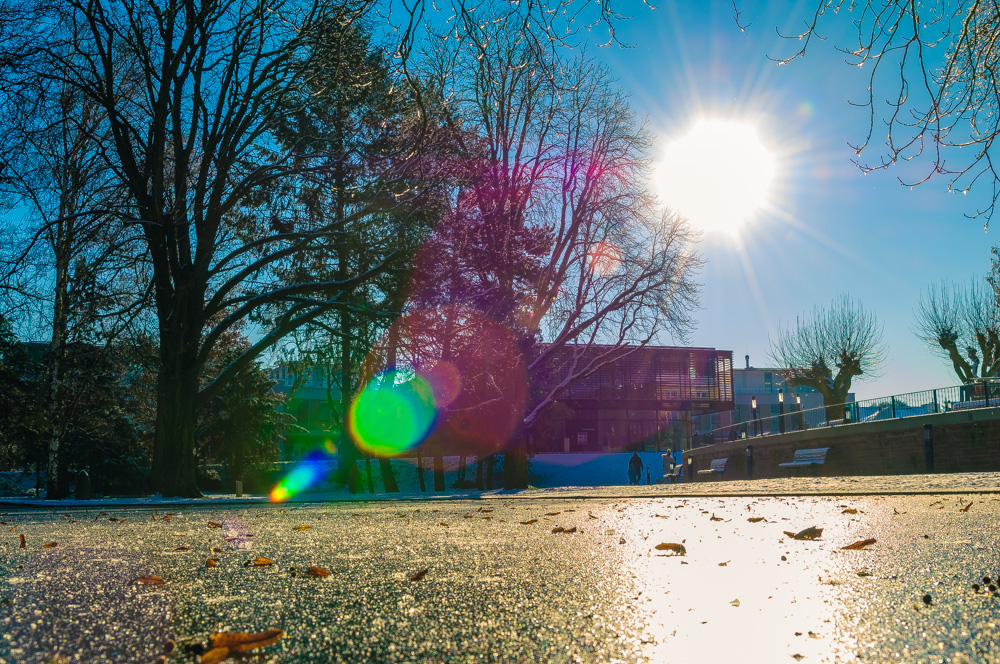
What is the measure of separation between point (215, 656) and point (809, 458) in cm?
2673

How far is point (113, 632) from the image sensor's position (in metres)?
1.93

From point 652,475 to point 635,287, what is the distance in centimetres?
2725

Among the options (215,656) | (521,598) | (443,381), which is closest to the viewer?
(215,656)

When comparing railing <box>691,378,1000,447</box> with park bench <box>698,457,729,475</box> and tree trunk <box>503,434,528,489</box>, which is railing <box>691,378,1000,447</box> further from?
→ tree trunk <box>503,434,528,489</box>

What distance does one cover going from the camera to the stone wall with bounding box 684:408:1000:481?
20.2 metres

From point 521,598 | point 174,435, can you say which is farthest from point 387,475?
point 521,598

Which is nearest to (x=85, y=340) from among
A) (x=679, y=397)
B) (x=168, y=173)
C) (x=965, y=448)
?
(x=168, y=173)

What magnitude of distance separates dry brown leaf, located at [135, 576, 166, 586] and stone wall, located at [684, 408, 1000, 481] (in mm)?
21662

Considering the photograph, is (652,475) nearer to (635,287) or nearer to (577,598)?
(635,287)

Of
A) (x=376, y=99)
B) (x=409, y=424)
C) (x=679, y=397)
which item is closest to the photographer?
(x=376, y=99)

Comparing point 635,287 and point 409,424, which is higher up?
point 635,287

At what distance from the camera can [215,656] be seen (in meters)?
1.66

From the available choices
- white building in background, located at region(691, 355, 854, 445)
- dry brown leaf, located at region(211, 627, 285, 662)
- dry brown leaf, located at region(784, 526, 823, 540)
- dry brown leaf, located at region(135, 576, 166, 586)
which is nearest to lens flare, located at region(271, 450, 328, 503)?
white building in background, located at region(691, 355, 854, 445)

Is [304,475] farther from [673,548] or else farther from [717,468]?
[673,548]
